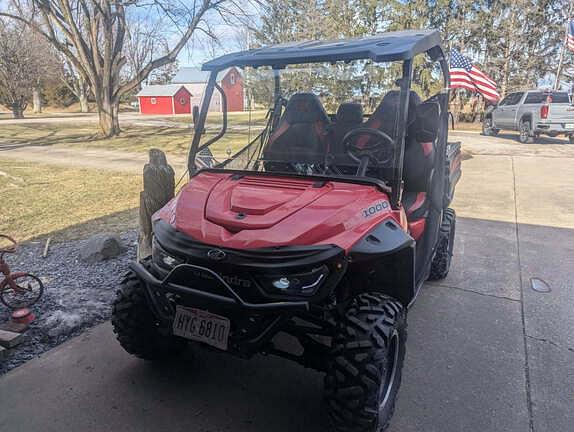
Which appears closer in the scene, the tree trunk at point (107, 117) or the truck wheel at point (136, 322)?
the truck wheel at point (136, 322)

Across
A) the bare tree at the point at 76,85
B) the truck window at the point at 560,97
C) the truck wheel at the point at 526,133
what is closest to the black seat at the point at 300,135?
the truck window at the point at 560,97

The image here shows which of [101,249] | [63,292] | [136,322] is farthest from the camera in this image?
A: [101,249]

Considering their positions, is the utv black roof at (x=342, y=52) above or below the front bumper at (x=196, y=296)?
above

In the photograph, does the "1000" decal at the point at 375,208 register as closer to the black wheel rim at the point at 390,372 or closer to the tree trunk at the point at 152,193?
the black wheel rim at the point at 390,372

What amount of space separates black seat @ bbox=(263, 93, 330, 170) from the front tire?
1643 mm

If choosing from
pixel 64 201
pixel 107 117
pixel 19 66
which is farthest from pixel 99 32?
pixel 19 66

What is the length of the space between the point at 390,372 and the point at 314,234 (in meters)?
0.96

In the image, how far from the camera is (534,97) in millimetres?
15977

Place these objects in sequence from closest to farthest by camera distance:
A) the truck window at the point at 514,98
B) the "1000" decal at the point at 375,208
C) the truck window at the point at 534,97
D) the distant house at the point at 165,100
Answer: the "1000" decal at the point at 375,208, the truck window at the point at 534,97, the truck window at the point at 514,98, the distant house at the point at 165,100

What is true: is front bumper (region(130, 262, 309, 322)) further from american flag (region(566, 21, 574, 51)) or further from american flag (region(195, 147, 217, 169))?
american flag (region(566, 21, 574, 51))

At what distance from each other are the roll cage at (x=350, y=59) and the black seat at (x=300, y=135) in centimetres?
17

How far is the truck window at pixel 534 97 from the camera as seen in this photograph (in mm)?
15649

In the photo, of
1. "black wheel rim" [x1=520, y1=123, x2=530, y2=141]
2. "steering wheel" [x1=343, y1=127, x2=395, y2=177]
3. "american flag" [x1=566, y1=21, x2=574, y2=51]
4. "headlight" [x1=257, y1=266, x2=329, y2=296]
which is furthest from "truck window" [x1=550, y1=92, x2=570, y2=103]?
"headlight" [x1=257, y1=266, x2=329, y2=296]

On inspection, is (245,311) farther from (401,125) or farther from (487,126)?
(487,126)
